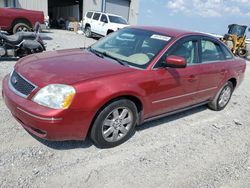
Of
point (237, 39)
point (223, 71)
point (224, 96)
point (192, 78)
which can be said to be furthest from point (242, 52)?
point (192, 78)

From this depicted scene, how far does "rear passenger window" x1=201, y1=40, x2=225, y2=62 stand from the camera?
4539 mm

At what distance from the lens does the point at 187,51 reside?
13.9 ft

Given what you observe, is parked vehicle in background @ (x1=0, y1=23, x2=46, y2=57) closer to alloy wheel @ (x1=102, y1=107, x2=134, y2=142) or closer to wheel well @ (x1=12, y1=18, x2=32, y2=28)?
wheel well @ (x1=12, y1=18, x2=32, y2=28)

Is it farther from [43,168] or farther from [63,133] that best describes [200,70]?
[43,168]

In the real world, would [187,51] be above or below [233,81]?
above

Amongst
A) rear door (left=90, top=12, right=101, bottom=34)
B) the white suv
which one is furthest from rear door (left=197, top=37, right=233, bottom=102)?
rear door (left=90, top=12, right=101, bottom=34)

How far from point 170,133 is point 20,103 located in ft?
7.95

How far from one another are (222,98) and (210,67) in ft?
3.97

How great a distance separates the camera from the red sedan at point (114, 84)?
288cm

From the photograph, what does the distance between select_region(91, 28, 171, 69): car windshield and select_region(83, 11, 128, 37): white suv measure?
12.1m

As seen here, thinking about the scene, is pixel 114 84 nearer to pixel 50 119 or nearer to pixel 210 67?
pixel 50 119

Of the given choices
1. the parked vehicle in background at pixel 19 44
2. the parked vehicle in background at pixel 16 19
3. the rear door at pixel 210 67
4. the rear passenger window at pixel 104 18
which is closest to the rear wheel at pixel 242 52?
the rear passenger window at pixel 104 18

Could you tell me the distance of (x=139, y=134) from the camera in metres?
3.97

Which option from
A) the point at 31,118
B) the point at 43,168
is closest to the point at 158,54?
the point at 31,118
